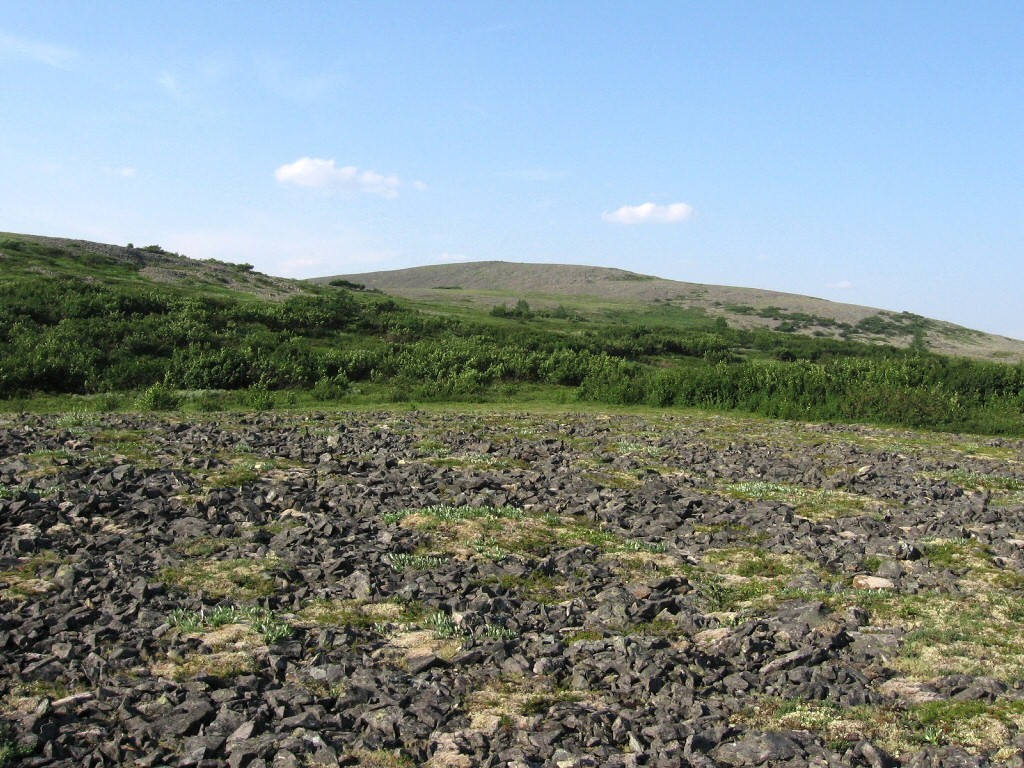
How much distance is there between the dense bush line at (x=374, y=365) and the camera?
110 feet

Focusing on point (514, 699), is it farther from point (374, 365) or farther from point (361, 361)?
point (374, 365)

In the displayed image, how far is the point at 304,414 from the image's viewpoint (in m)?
28.4

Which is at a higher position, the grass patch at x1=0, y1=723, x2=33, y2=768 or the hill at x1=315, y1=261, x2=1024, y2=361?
the hill at x1=315, y1=261, x2=1024, y2=361

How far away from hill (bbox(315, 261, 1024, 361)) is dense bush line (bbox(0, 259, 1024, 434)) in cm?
3060

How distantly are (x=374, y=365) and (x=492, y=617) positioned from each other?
33.9m

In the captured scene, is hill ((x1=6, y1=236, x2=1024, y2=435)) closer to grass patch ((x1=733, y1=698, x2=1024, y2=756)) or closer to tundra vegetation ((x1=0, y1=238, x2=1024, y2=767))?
tundra vegetation ((x1=0, y1=238, x2=1024, y2=767))

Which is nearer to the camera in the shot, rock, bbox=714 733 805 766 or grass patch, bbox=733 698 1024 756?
rock, bbox=714 733 805 766

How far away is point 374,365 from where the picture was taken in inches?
1641

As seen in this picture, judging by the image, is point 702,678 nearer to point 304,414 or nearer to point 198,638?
point 198,638

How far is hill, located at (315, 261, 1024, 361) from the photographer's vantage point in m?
78.5

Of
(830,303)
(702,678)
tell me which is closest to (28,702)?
(702,678)

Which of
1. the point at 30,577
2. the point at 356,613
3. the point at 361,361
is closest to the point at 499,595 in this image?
the point at 356,613

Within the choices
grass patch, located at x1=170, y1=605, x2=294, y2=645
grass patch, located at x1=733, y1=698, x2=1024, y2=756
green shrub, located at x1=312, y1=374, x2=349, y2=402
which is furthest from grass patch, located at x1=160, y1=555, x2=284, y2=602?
green shrub, located at x1=312, y1=374, x2=349, y2=402

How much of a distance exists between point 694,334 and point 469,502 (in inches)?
2104
